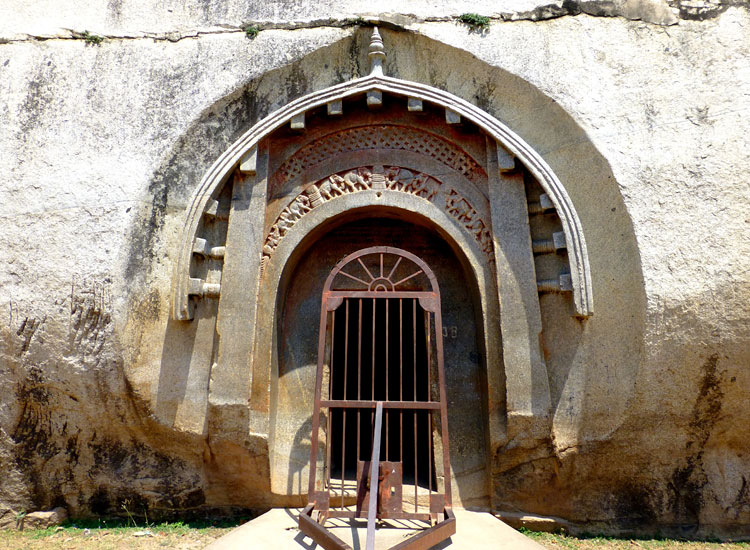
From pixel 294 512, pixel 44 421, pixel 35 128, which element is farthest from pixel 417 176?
pixel 44 421

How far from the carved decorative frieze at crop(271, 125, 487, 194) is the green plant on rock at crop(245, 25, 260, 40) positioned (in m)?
1.10

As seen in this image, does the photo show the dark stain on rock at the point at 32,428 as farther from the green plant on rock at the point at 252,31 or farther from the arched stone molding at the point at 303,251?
the green plant on rock at the point at 252,31

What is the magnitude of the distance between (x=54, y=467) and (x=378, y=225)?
346cm

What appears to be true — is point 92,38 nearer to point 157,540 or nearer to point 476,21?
point 476,21

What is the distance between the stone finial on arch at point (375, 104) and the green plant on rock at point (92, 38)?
65.3 inches

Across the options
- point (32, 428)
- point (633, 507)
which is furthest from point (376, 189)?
point (32, 428)

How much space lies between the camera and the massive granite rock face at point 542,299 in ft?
14.1

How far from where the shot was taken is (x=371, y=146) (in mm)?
5055

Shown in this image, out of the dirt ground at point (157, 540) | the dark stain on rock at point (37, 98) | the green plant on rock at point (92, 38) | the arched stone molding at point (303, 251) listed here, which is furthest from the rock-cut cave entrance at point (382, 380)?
the green plant on rock at point (92, 38)

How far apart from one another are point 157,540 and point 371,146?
3.71m

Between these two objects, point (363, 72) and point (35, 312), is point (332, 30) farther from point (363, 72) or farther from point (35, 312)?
point (35, 312)

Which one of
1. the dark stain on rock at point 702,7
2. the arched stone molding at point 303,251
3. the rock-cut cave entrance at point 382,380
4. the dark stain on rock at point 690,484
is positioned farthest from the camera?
the rock-cut cave entrance at point 382,380

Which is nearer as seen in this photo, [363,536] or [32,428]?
[363,536]

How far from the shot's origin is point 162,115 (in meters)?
4.86
